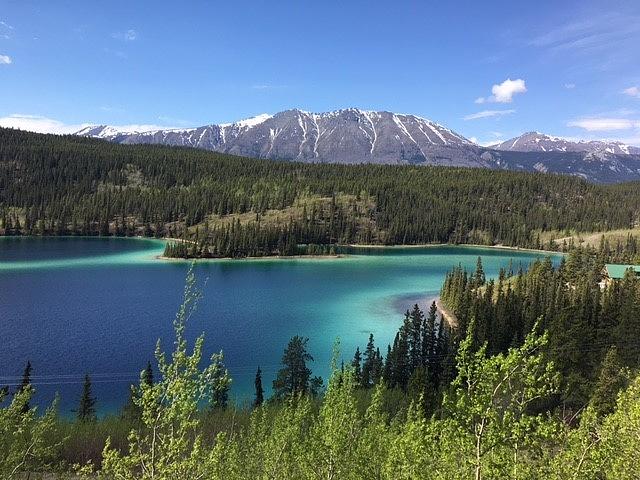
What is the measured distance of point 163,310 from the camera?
86312 millimetres

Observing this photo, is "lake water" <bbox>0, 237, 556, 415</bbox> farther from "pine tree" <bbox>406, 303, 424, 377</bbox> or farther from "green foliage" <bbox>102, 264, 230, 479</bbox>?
"pine tree" <bbox>406, 303, 424, 377</bbox>

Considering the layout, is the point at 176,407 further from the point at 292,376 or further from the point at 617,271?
the point at 617,271

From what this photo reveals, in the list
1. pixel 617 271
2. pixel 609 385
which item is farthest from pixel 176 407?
pixel 617 271

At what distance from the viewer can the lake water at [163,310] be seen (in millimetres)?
56188

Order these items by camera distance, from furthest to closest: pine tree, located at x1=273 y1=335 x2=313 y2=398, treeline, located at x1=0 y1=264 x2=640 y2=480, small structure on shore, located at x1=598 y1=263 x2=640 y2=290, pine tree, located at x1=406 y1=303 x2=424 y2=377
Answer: small structure on shore, located at x1=598 y1=263 x2=640 y2=290, pine tree, located at x1=406 y1=303 x2=424 y2=377, pine tree, located at x1=273 y1=335 x2=313 y2=398, treeline, located at x1=0 y1=264 x2=640 y2=480

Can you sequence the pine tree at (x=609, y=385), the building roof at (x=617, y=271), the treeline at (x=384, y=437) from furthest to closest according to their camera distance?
the building roof at (x=617, y=271)
the pine tree at (x=609, y=385)
the treeline at (x=384, y=437)

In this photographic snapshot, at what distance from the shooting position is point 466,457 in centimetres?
1255

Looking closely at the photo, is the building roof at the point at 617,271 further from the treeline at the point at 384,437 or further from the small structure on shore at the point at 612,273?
the treeline at the point at 384,437

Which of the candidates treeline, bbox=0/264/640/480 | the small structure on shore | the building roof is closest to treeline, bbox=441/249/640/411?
the small structure on shore

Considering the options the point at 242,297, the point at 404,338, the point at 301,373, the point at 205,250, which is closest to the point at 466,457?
the point at 301,373

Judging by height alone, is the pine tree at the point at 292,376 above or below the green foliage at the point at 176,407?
below

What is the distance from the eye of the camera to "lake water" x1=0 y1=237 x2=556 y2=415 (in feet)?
184

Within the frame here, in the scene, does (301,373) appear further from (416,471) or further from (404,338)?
(416,471)

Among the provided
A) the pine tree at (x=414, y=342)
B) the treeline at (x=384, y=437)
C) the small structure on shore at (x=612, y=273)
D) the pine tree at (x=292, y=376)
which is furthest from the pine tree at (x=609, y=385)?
the small structure on shore at (x=612, y=273)
